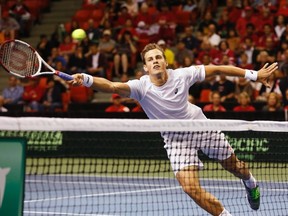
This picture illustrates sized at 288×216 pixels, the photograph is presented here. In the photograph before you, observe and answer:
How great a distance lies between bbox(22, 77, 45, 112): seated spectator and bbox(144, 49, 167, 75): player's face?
36.8 feet

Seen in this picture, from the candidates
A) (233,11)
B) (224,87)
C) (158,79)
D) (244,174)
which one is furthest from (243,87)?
(158,79)

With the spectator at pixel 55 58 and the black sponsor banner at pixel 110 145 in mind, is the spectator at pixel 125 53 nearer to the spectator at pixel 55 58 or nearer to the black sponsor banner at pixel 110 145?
the spectator at pixel 55 58

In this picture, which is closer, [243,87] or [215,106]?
[215,106]

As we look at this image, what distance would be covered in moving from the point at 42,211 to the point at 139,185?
326cm

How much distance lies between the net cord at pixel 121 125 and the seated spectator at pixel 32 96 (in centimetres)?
1214

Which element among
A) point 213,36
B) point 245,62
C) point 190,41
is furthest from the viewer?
point 190,41

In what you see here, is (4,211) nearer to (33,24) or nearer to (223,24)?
(223,24)

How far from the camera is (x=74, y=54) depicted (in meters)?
20.5

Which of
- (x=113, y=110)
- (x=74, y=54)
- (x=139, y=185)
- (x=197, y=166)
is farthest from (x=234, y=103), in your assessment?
(x=197, y=166)

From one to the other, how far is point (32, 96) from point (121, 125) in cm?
1342

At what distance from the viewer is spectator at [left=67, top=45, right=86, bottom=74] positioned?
793 inches

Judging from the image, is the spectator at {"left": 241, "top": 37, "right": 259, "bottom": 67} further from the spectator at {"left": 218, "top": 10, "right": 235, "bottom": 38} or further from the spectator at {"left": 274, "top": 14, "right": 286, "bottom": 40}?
the spectator at {"left": 218, "top": 10, "right": 235, "bottom": 38}

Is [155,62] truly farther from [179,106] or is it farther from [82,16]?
[82,16]

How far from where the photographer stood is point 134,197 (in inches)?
445
